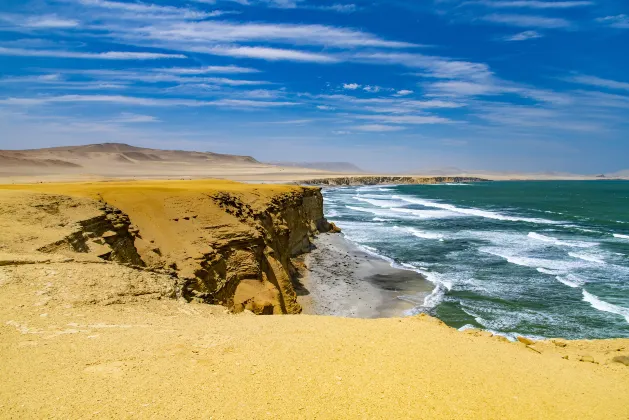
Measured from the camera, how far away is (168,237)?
16.8 m

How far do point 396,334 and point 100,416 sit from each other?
5619 mm

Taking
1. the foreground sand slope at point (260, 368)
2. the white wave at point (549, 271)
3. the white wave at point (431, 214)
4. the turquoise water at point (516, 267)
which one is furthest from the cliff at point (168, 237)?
the white wave at point (431, 214)

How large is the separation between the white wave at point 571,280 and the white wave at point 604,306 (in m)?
1.98

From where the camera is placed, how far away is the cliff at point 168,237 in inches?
501

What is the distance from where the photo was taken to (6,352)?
6715 mm

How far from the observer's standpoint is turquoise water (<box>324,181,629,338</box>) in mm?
20984

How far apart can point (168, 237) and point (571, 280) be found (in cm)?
2515

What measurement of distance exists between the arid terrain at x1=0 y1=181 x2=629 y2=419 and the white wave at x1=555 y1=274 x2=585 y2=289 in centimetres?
1602

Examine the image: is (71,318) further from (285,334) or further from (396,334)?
(396,334)

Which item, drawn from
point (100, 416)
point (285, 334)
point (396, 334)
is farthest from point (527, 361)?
point (100, 416)

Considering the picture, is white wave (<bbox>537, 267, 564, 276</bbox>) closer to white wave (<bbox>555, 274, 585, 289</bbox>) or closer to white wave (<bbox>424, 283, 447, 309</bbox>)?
white wave (<bbox>555, 274, 585, 289</bbox>)

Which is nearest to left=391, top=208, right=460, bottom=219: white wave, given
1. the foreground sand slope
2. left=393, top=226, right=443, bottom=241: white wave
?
left=393, top=226, right=443, bottom=241: white wave

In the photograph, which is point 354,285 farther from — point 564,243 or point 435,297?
point 564,243

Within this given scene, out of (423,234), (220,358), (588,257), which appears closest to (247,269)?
(220,358)
